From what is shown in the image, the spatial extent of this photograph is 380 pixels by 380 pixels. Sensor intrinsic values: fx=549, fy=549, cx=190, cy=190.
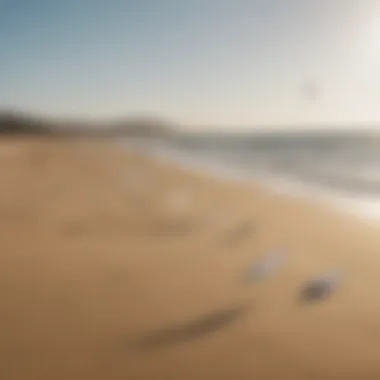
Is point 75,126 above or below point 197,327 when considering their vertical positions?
above

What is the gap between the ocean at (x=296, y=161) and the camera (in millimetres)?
1565

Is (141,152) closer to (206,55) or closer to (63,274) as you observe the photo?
(206,55)

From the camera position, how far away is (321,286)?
39.2 inches

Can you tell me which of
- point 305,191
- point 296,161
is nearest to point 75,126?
point 305,191

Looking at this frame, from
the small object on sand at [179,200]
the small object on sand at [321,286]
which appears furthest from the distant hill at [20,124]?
the small object on sand at [321,286]

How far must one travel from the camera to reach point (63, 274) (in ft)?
3.31

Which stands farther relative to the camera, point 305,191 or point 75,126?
point 305,191

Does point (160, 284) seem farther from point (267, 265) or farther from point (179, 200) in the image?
point (179, 200)

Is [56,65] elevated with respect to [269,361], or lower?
elevated

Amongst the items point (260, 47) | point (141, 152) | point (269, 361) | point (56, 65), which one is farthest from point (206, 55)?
point (141, 152)

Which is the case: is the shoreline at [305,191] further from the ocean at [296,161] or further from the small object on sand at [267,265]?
the small object on sand at [267,265]

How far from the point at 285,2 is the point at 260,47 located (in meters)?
0.11

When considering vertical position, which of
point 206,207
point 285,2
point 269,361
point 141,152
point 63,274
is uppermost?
point 141,152

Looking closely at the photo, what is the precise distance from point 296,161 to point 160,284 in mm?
2163
